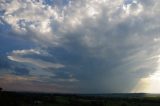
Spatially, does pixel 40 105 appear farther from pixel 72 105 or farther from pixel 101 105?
pixel 101 105

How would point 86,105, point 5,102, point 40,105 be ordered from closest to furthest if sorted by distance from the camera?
point 5,102 → point 40,105 → point 86,105

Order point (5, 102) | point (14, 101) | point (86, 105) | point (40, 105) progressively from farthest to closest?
point (86, 105) → point (40, 105) → point (14, 101) → point (5, 102)

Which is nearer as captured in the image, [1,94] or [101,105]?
[1,94]

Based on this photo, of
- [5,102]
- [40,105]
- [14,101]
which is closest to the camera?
[5,102]

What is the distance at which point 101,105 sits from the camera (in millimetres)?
128625

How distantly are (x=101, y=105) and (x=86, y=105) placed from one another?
25.2 ft

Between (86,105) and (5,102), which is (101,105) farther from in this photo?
(5,102)

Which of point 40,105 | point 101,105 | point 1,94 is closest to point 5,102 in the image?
point 1,94

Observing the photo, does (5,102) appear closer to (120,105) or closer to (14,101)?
A: (14,101)

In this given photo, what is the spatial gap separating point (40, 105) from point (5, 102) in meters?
54.8

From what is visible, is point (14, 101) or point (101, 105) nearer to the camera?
point (14, 101)

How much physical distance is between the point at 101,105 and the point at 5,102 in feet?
224

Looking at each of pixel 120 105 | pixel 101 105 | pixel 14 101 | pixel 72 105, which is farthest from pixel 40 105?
pixel 14 101

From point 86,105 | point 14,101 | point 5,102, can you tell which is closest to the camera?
point 5,102
